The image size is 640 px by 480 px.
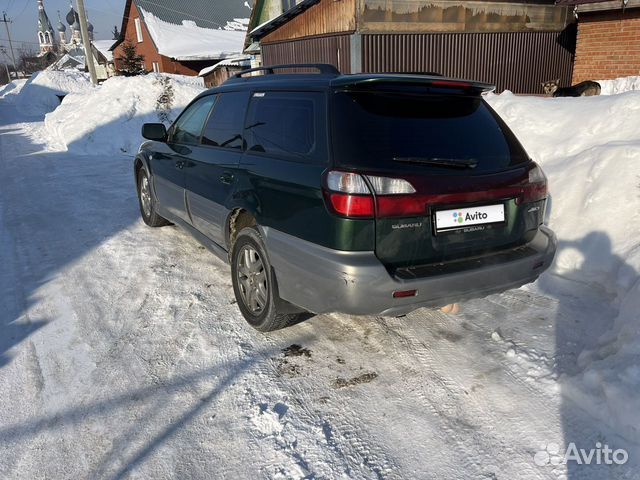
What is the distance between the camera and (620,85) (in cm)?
1005

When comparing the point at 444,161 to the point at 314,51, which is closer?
the point at 444,161

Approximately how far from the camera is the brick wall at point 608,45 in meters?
10.2

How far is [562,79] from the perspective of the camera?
15.5 metres

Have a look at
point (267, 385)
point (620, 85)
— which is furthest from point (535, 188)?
point (620, 85)

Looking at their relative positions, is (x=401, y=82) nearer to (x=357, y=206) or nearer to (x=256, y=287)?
(x=357, y=206)

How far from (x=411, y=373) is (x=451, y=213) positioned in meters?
1.07

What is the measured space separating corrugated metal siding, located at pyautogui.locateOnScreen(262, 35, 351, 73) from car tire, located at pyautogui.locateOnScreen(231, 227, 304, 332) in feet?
31.5

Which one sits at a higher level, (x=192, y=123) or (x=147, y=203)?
(x=192, y=123)

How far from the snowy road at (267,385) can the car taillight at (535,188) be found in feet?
3.22

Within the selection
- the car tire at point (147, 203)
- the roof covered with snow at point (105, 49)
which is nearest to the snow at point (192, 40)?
the roof covered with snow at point (105, 49)

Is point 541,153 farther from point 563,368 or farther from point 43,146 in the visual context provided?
point 43,146

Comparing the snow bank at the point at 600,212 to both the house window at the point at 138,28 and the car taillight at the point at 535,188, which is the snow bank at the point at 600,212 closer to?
the car taillight at the point at 535,188

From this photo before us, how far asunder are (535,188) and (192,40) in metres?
38.9

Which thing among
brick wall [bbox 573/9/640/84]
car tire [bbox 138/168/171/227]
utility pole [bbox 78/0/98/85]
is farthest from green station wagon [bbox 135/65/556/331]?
utility pole [bbox 78/0/98/85]
